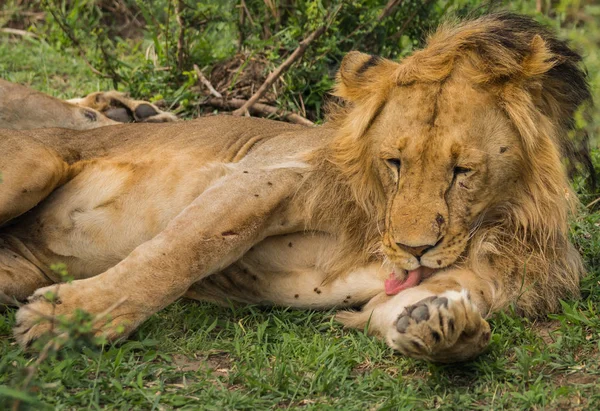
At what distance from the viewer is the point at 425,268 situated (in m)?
3.45

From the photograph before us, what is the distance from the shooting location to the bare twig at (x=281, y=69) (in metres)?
5.46

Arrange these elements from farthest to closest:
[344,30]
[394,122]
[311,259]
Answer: [344,30]
[311,259]
[394,122]

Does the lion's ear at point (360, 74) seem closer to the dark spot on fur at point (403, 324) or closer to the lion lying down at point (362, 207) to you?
the lion lying down at point (362, 207)

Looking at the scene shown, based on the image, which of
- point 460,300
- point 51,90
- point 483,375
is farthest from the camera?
point 51,90

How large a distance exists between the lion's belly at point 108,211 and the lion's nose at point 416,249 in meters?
0.98

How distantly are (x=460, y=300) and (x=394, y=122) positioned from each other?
2.57 feet

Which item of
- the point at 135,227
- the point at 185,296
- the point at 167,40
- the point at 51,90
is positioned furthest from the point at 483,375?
the point at 51,90

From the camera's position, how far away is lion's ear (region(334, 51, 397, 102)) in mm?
3631

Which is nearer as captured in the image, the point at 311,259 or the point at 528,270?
the point at 528,270

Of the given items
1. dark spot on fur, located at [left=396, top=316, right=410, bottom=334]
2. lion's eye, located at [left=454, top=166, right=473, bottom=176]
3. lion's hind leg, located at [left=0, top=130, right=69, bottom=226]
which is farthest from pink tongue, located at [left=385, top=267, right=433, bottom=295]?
lion's hind leg, located at [left=0, top=130, right=69, bottom=226]

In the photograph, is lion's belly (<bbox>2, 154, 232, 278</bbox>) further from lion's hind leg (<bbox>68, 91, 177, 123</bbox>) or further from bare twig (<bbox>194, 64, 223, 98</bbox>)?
bare twig (<bbox>194, 64, 223, 98</bbox>)

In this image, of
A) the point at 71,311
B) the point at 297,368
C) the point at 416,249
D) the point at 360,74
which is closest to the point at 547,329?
the point at 416,249

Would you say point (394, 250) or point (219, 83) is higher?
point (394, 250)

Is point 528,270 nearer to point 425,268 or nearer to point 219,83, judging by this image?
point 425,268
